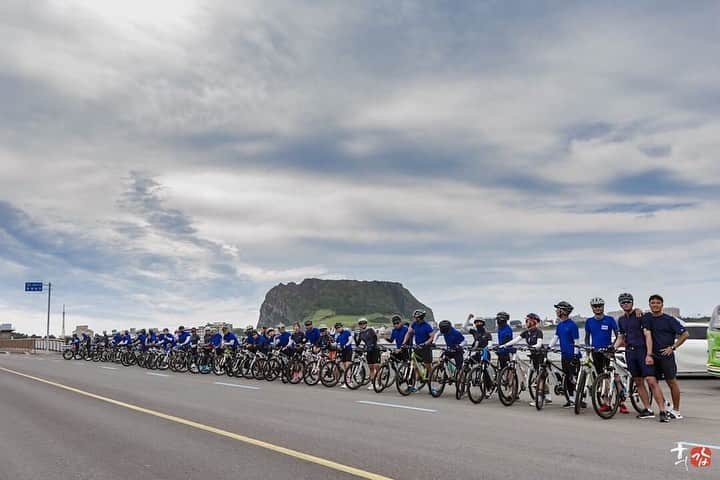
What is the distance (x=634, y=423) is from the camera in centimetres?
1242

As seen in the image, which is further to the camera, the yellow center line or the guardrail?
the guardrail

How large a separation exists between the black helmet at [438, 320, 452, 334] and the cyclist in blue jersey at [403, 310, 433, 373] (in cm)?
60

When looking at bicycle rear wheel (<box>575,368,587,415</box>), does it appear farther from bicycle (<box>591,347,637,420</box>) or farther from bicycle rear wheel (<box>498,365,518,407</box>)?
bicycle rear wheel (<box>498,365,518,407</box>)

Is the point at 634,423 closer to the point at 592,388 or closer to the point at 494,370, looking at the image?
the point at 592,388

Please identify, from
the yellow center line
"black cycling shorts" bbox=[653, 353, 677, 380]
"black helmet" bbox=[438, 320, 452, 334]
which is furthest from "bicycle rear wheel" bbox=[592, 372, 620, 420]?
the yellow center line

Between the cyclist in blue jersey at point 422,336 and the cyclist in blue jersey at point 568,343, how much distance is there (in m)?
4.20

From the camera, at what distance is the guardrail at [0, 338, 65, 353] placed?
68.8 m

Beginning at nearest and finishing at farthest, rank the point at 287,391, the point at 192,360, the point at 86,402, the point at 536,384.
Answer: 1. the point at 536,384
2. the point at 86,402
3. the point at 287,391
4. the point at 192,360

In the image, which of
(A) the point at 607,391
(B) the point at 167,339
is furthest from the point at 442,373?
(B) the point at 167,339

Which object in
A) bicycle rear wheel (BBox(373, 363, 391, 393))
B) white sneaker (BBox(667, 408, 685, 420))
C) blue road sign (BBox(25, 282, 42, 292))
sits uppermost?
blue road sign (BBox(25, 282, 42, 292))

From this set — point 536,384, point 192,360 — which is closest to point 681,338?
point 536,384

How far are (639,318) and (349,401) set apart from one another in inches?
255

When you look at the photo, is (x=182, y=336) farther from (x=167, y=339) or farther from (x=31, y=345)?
(x=31, y=345)

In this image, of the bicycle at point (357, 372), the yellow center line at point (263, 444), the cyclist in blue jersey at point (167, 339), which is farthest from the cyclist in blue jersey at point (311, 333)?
the cyclist in blue jersey at point (167, 339)
